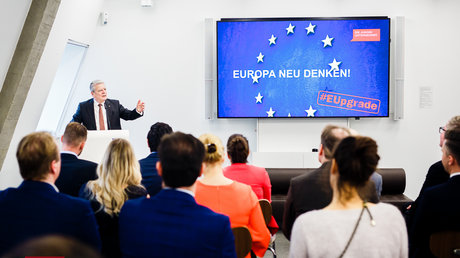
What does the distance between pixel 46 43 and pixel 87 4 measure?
55.1 inches

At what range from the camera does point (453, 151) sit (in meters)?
2.52

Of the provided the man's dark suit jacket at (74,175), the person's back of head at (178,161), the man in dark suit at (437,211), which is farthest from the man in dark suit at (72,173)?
the man in dark suit at (437,211)

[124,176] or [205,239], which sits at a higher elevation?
[124,176]

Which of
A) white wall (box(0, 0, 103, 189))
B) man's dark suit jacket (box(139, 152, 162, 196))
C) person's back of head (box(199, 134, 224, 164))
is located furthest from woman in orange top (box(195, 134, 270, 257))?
white wall (box(0, 0, 103, 189))

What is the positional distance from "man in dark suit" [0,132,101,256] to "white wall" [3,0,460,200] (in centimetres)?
536

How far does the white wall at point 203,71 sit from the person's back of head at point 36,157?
211 inches

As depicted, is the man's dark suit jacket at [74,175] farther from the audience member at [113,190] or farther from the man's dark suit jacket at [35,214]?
the man's dark suit jacket at [35,214]

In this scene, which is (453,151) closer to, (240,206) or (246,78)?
(240,206)

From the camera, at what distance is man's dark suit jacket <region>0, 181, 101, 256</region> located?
185 centimetres

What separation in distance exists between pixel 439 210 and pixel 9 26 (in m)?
4.15

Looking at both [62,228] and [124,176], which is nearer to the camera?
[62,228]

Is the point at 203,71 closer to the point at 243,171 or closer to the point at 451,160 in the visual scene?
the point at 243,171

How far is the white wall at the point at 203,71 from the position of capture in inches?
281

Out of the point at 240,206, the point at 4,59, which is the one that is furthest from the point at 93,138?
the point at 240,206
